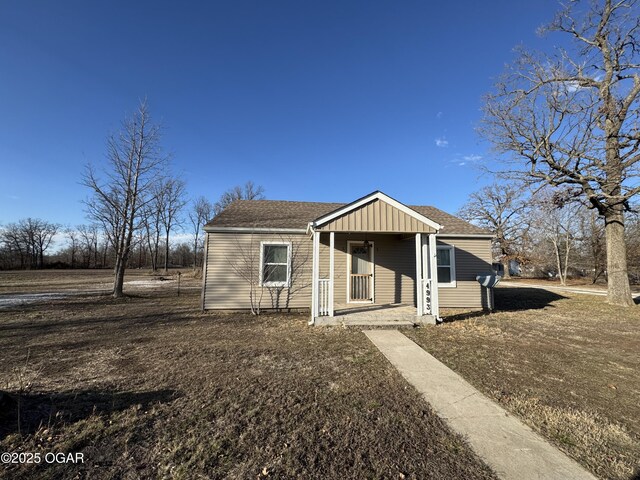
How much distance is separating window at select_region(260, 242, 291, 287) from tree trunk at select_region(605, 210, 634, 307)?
13586mm

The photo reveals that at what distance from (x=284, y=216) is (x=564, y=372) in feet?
29.7

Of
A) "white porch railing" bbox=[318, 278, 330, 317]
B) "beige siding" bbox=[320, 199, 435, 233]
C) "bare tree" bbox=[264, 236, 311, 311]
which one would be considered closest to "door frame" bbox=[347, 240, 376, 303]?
"bare tree" bbox=[264, 236, 311, 311]

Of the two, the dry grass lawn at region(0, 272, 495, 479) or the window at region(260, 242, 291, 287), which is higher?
the window at region(260, 242, 291, 287)

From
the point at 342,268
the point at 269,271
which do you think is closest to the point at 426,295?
the point at 342,268

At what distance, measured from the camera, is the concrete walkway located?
7.57ft

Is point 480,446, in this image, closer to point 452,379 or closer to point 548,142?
point 452,379

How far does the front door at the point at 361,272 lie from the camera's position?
9.89 m

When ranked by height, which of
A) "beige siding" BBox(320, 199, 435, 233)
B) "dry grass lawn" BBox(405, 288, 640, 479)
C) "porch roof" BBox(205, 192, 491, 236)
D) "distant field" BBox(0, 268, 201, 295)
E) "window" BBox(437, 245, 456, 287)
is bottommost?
"dry grass lawn" BBox(405, 288, 640, 479)

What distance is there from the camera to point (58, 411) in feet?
10.2

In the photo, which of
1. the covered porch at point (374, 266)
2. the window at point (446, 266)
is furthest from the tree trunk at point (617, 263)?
the covered porch at point (374, 266)

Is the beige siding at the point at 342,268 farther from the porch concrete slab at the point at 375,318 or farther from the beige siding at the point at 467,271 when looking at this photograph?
the porch concrete slab at the point at 375,318

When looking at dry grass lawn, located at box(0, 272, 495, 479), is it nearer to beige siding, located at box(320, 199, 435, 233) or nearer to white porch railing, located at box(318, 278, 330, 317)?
white porch railing, located at box(318, 278, 330, 317)

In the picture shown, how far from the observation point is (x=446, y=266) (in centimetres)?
1062

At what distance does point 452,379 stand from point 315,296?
4.01m
